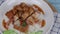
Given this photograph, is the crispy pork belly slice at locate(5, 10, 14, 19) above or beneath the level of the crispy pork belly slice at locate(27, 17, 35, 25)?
above

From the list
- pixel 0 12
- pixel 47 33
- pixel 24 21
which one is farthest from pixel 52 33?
pixel 0 12

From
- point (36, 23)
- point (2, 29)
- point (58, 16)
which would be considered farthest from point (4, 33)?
point (58, 16)

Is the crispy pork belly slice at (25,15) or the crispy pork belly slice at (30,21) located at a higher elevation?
the crispy pork belly slice at (25,15)

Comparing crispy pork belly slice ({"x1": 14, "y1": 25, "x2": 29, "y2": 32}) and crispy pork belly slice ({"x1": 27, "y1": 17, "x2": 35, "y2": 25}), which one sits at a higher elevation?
crispy pork belly slice ({"x1": 27, "y1": 17, "x2": 35, "y2": 25})

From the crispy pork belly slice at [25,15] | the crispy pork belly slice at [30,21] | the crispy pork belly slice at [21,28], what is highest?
the crispy pork belly slice at [25,15]

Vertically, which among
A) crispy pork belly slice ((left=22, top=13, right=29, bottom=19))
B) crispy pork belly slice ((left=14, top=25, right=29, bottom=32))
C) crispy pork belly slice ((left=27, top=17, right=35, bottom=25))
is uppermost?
crispy pork belly slice ((left=22, top=13, right=29, bottom=19))

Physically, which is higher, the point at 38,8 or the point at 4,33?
the point at 38,8

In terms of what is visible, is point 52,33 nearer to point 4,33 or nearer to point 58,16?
point 58,16
